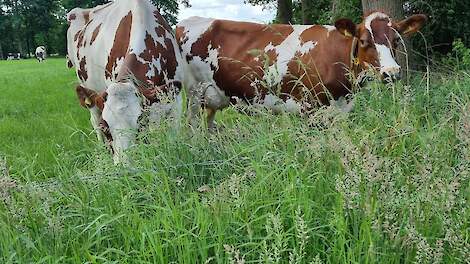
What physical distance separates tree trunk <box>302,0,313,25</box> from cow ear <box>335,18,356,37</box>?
9.08 meters

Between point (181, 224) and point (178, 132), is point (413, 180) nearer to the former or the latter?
point (181, 224)

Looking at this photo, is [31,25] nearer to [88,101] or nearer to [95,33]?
[95,33]

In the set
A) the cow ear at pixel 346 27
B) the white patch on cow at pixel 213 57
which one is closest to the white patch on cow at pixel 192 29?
the white patch on cow at pixel 213 57

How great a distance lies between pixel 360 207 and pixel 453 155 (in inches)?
35.0

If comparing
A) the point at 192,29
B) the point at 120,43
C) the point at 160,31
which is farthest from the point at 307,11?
the point at 120,43

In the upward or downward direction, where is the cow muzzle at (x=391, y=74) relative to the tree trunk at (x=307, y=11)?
upward

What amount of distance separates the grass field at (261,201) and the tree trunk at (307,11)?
11144 millimetres

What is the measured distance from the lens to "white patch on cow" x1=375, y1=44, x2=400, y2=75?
15.7ft

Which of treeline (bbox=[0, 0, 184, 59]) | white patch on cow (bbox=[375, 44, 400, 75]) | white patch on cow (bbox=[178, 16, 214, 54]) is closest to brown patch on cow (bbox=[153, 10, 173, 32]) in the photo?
white patch on cow (bbox=[178, 16, 214, 54])

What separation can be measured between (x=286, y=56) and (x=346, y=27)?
809mm

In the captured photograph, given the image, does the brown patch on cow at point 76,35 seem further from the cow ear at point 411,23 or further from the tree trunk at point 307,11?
the tree trunk at point 307,11

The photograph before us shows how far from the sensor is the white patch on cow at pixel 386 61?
15.7 feet

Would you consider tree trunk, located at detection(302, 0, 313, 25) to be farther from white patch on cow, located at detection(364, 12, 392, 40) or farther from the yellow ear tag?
the yellow ear tag

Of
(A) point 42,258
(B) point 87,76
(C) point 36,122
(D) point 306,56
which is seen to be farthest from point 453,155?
(C) point 36,122
